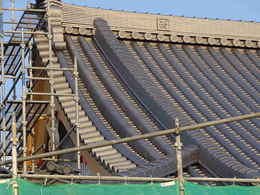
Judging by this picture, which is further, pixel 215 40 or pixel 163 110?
pixel 215 40

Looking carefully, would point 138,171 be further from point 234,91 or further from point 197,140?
point 234,91

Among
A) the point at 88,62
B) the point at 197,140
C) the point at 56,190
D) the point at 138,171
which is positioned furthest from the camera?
the point at 88,62

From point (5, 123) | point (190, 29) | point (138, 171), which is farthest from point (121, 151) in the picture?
point (190, 29)

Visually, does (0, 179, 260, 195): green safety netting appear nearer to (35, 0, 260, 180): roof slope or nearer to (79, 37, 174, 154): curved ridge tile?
(35, 0, 260, 180): roof slope

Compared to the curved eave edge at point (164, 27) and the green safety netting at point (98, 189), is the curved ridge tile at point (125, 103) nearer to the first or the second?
the curved eave edge at point (164, 27)

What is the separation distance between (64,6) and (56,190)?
11246 mm

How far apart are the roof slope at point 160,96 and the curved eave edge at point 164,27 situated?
0.29 ft

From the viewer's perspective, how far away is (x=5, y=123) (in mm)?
18594

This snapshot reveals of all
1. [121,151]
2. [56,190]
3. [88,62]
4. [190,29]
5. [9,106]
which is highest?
[190,29]

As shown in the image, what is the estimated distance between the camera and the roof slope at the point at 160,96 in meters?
15.9

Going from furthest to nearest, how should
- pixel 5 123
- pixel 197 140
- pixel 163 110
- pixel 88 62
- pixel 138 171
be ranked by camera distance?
pixel 88 62 < pixel 5 123 < pixel 163 110 < pixel 197 140 < pixel 138 171

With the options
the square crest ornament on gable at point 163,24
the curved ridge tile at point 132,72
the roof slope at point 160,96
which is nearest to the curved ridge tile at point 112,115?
the roof slope at point 160,96

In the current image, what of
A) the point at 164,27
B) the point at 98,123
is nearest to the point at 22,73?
the point at 98,123

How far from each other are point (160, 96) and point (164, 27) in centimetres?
456
